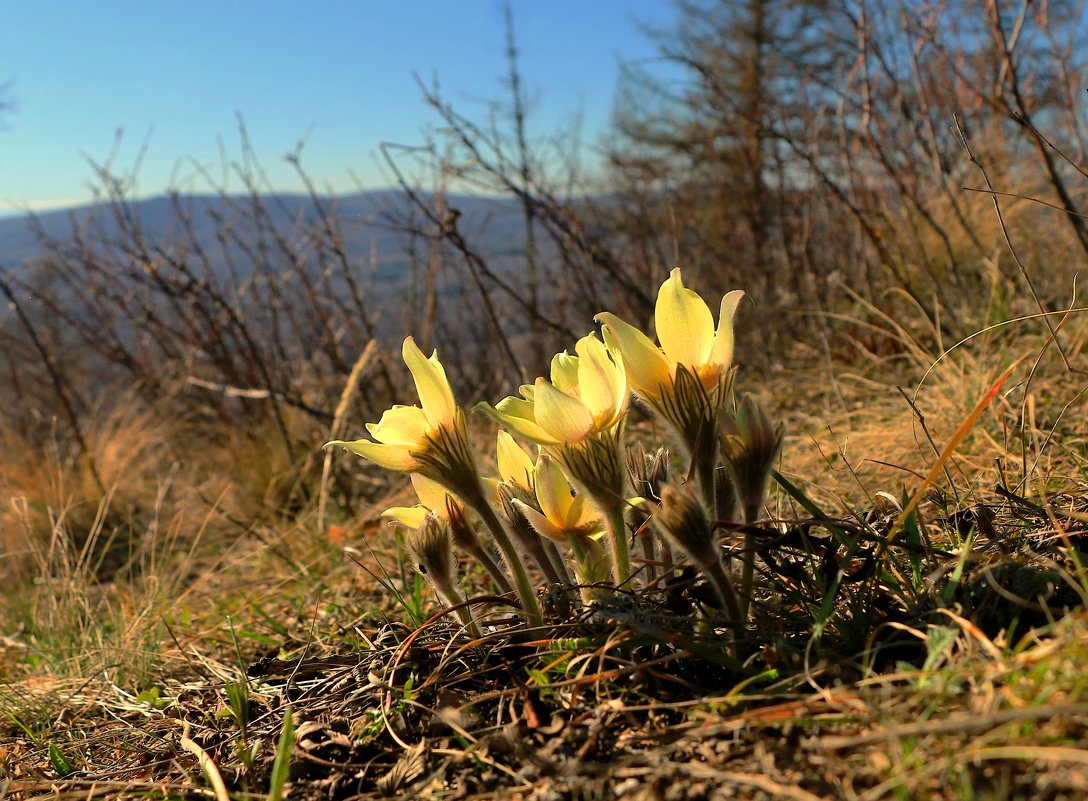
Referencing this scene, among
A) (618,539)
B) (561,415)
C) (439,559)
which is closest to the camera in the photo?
(561,415)

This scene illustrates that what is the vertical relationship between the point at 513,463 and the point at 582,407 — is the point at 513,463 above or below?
below

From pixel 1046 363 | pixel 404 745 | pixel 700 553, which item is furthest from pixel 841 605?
pixel 1046 363

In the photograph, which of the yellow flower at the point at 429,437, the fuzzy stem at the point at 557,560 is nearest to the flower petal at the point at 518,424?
the yellow flower at the point at 429,437

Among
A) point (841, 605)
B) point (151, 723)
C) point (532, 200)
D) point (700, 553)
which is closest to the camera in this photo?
point (700, 553)

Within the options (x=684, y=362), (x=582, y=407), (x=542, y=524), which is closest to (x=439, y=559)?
(x=542, y=524)

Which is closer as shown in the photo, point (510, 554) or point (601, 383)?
point (601, 383)

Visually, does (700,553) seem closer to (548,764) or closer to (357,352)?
(548,764)

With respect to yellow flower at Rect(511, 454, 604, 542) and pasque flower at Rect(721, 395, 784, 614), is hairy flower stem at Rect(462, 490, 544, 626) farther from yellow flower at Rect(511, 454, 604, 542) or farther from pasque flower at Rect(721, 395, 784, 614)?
pasque flower at Rect(721, 395, 784, 614)

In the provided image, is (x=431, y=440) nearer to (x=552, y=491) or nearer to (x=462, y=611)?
(x=552, y=491)
